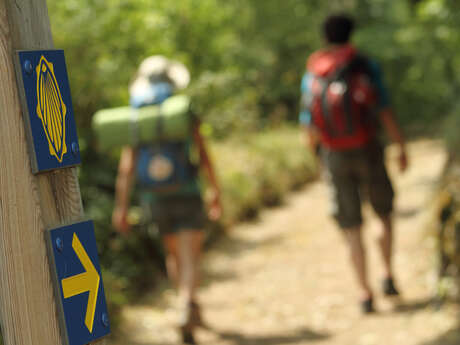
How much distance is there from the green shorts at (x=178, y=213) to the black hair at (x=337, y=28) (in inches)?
58.3

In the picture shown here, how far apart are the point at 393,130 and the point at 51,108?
3.95 meters

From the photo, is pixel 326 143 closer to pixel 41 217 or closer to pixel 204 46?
pixel 41 217

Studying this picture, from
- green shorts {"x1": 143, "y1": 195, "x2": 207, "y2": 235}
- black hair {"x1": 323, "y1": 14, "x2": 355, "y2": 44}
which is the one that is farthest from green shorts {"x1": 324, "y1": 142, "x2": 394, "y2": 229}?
green shorts {"x1": 143, "y1": 195, "x2": 207, "y2": 235}

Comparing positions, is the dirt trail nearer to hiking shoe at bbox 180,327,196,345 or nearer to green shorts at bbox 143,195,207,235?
hiking shoe at bbox 180,327,196,345

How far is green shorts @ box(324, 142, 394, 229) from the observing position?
17.9ft

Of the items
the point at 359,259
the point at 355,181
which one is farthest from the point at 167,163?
the point at 359,259

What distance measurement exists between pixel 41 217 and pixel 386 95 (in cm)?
399

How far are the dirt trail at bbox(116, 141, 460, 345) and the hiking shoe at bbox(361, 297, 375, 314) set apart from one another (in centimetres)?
6

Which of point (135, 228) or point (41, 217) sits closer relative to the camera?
point (41, 217)

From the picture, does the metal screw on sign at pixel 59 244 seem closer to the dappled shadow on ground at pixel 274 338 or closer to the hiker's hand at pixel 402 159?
the dappled shadow on ground at pixel 274 338

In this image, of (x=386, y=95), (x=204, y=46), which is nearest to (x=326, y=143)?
(x=386, y=95)

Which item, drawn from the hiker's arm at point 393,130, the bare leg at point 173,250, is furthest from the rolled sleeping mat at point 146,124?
the hiker's arm at point 393,130

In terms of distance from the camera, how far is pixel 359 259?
548 centimetres

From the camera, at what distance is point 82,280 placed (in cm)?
183
